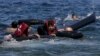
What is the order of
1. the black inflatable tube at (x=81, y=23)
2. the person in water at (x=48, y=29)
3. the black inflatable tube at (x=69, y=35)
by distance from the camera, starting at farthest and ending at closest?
the black inflatable tube at (x=81, y=23)
the person in water at (x=48, y=29)
the black inflatable tube at (x=69, y=35)

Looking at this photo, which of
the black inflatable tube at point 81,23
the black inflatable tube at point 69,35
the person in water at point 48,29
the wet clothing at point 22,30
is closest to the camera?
the wet clothing at point 22,30

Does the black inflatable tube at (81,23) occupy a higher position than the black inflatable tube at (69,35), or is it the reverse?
the black inflatable tube at (69,35)

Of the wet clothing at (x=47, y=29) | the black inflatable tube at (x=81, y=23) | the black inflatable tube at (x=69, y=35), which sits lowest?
the black inflatable tube at (x=81, y=23)

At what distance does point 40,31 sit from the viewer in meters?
25.1

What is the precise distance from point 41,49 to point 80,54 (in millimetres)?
1930

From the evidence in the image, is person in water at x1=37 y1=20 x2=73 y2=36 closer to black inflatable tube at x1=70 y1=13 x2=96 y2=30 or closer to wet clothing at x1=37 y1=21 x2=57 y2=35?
wet clothing at x1=37 y1=21 x2=57 y2=35

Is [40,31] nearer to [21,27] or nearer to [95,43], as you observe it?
[21,27]

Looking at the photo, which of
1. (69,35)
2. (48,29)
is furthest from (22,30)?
(69,35)

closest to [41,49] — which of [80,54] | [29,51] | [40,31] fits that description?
[29,51]

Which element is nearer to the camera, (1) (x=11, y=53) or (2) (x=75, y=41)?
(1) (x=11, y=53)

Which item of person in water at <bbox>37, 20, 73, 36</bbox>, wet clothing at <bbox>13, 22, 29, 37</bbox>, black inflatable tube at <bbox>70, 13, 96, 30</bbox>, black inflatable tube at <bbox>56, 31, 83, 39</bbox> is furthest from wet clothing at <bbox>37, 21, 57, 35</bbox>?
black inflatable tube at <bbox>70, 13, 96, 30</bbox>

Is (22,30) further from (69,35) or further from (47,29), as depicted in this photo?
(69,35)

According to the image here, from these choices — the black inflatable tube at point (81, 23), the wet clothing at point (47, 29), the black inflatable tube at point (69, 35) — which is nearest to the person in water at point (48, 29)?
the wet clothing at point (47, 29)

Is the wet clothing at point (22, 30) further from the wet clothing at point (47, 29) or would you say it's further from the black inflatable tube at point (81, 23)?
the black inflatable tube at point (81, 23)
